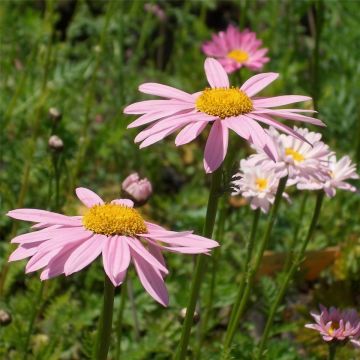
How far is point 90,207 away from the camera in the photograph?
1338 mm

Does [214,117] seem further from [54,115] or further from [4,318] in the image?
[54,115]

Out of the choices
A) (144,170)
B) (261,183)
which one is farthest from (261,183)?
(144,170)

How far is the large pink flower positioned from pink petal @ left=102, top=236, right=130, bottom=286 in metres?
0.16

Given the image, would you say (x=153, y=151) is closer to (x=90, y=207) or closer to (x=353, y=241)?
(x=353, y=241)

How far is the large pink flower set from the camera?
1.23m

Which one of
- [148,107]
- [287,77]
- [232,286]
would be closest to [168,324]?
[232,286]

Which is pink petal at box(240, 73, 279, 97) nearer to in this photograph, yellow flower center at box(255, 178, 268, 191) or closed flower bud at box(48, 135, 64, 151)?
yellow flower center at box(255, 178, 268, 191)

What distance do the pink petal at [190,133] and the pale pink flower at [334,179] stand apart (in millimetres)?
480

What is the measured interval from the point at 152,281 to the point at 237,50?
6.12 feet

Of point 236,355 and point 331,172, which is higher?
point 331,172

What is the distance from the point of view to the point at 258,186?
Answer: 1.87 metres

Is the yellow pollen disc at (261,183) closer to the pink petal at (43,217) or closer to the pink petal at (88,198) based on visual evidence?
the pink petal at (88,198)

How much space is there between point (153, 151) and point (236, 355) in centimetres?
172

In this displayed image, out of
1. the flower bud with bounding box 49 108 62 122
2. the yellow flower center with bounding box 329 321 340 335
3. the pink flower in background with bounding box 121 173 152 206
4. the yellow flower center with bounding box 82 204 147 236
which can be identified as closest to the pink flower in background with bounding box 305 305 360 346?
the yellow flower center with bounding box 329 321 340 335
